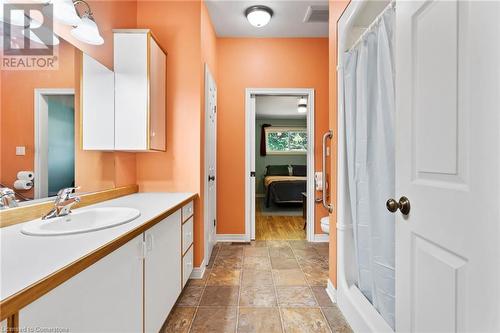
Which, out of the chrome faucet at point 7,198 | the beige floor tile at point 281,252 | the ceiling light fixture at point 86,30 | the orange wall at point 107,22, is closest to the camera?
the chrome faucet at point 7,198

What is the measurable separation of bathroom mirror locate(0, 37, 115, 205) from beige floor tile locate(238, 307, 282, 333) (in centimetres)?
143

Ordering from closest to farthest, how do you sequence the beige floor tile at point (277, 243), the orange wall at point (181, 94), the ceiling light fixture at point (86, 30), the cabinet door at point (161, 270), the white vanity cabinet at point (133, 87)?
1. the cabinet door at point (161, 270)
2. the ceiling light fixture at point (86, 30)
3. the white vanity cabinet at point (133, 87)
4. the orange wall at point (181, 94)
5. the beige floor tile at point (277, 243)

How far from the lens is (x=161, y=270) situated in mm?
1509

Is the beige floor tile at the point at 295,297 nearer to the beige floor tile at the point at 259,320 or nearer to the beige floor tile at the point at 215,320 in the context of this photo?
the beige floor tile at the point at 259,320

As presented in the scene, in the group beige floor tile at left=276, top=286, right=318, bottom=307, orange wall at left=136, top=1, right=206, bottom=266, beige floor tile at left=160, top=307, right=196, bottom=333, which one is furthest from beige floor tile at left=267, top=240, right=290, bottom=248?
beige floor tile at left=160, top=307, right=196, bottom=333

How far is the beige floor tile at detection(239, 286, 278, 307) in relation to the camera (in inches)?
75.9

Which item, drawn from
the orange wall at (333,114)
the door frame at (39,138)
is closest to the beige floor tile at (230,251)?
the orange wall at (333,114)

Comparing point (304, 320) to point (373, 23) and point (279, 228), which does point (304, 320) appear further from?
point (279, 228)

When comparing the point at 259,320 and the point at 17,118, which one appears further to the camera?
the point at 259,320

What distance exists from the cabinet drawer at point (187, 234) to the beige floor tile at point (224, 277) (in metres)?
0.44

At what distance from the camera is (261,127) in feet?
26.2

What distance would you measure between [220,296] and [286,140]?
6483mm

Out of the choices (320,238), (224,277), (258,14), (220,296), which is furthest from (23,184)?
(320,238)

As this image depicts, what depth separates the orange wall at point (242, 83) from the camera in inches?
133
